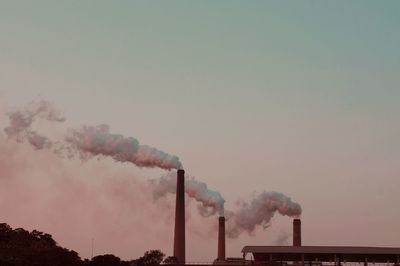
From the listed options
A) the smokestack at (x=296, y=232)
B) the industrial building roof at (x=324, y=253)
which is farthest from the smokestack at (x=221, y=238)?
the smokestack at (x=296, y=232)

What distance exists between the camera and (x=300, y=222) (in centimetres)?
14100

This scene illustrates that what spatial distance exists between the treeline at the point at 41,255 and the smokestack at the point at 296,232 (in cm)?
2698

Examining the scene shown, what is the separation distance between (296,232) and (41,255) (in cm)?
5395

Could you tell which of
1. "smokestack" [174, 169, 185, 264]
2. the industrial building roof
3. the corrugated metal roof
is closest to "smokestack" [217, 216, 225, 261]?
the industrial building roof

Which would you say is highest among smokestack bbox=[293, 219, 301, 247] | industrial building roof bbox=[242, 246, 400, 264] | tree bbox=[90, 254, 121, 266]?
smokestack bbox=[293, 219, 301, 247]

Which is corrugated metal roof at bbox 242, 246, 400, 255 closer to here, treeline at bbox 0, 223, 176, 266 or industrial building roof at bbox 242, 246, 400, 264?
industrial building roof at bbox 242, 246, 400, 264

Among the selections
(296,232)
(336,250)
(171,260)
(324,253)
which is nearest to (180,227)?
(171,260)

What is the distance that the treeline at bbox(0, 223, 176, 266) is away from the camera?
11431 cm

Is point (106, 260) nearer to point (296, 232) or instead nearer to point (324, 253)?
point (296, 232)

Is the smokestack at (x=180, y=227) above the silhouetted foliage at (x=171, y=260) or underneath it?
above

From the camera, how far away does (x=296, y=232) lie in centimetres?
13862

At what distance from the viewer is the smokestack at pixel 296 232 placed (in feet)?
447

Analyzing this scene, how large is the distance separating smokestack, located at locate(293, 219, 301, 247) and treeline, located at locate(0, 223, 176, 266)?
27.0 m

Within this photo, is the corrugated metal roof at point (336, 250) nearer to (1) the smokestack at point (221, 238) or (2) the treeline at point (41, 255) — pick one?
(1) the smokestack at point (221, 238)
